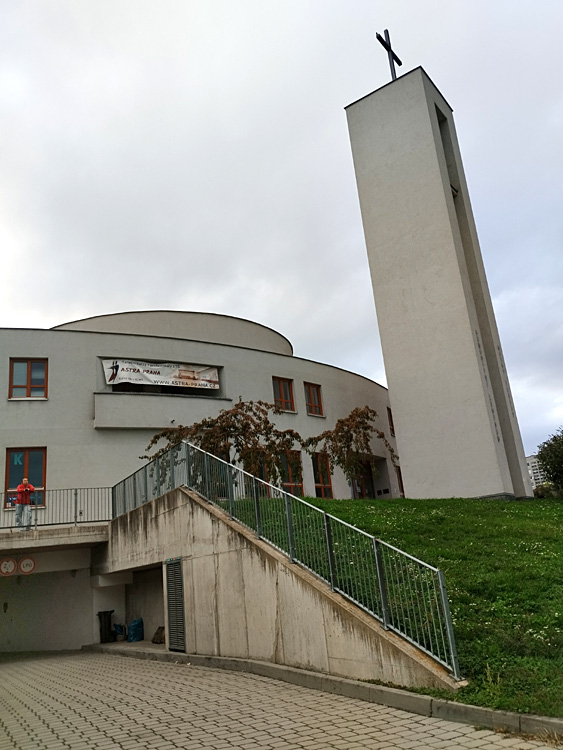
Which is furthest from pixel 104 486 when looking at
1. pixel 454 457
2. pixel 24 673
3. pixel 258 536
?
pixel 258 536

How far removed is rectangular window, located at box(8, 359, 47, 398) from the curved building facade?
0.12 feet

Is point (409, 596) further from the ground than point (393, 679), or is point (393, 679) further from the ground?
point (409, 596)

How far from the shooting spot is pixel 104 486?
24484 millimetres

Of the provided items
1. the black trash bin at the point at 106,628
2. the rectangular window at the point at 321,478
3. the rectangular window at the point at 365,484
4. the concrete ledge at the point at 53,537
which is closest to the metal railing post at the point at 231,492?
the concrete ledge at the point at 53,537

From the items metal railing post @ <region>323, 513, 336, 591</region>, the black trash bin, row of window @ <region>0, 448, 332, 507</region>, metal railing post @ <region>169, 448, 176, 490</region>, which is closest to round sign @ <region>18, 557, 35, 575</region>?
the black trash bin

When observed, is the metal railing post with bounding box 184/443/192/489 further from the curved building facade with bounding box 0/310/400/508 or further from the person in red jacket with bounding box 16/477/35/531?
the curved building facade with bounding box 0/310/400/508

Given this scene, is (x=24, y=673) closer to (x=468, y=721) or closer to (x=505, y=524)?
(x=505, y=524)

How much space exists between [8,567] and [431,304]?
16.8m

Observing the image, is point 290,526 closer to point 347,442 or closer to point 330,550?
point 330,550

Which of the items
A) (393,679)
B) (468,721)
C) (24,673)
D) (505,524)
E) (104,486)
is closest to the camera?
(468,721)

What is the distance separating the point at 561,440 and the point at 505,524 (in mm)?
12322

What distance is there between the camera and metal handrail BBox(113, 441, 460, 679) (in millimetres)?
7387

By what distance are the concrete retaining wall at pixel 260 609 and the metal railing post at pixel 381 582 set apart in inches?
6.4

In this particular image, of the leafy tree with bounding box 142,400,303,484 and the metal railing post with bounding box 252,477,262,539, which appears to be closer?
the metal railing post with bounding box 252,477,262,539
